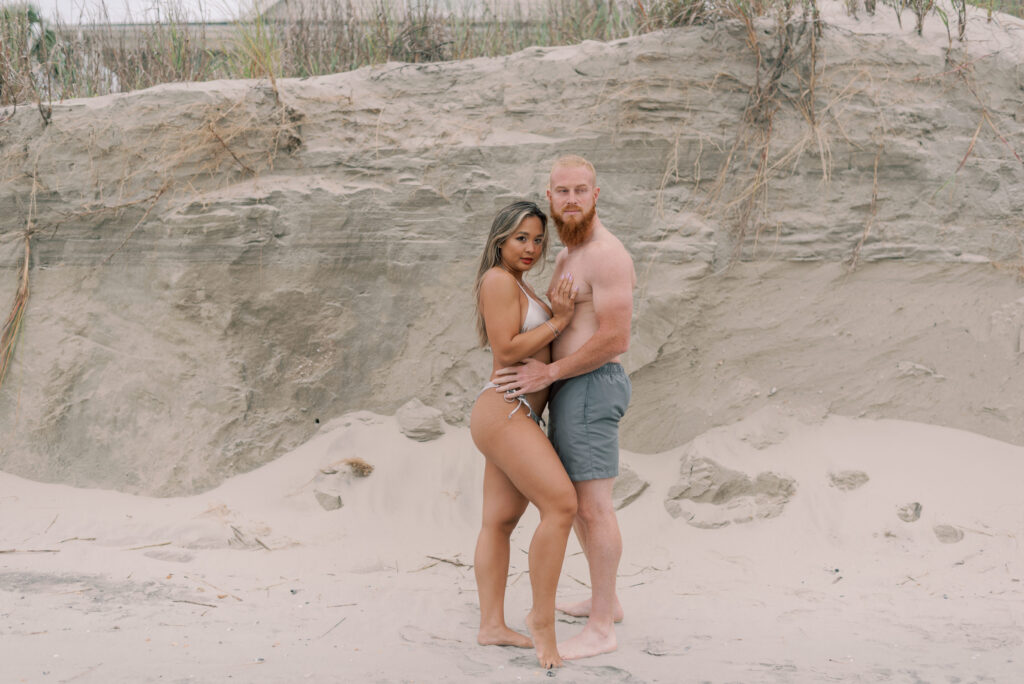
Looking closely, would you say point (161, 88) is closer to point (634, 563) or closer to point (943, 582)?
point (634, 563)

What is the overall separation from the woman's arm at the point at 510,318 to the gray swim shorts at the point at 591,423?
23cm

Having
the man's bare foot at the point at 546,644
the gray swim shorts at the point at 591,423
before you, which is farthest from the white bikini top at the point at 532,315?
the man's bare foot at the point at 546,644

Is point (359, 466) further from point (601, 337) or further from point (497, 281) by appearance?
point (601, 337)

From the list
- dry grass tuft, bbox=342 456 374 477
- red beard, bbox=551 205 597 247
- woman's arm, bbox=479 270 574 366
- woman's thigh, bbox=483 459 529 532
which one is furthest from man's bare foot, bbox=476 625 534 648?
dry grass tuft, bbox=342 456 374 477

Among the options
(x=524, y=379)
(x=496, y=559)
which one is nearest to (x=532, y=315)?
(x=524, y=379)

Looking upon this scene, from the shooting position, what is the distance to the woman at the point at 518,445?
3174 mm

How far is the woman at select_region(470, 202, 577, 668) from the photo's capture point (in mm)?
3174

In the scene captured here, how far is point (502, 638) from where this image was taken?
10.9 feet

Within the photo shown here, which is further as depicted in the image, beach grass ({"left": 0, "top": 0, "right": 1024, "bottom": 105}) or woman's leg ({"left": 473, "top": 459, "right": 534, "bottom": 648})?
beach grass ({"left": 0, "top": 0, "right": 1024, "bottom": 105})

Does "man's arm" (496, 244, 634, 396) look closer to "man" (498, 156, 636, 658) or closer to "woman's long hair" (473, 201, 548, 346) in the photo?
"man" (498, 156, 636, 658)

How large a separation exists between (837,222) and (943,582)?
6.56 feet

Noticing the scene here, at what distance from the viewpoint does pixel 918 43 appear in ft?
16.4

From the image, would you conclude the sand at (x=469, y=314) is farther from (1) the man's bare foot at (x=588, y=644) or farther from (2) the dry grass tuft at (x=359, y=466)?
(1) the man's bare foot at (x=588, y=644)

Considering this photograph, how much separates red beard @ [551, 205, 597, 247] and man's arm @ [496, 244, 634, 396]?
173mm
